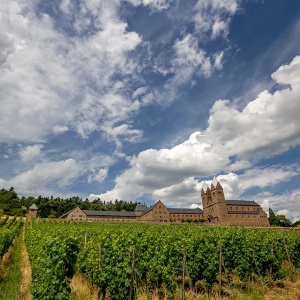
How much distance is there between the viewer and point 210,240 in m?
14.3

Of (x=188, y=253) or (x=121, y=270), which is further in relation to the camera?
(x=188, y=253)

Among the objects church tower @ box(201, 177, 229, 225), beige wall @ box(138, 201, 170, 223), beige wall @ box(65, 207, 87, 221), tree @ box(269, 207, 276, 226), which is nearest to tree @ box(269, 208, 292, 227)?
tree @ box(269, 207, 276, 226)

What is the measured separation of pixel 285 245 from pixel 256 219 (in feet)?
328

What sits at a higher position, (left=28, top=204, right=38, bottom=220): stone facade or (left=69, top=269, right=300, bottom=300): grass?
(left=28, top=204, right=38, bottom=220): stone facade

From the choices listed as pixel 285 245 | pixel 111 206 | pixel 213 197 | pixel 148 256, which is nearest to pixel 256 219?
pixel 213 197

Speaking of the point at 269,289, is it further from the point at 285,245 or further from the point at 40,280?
the point at 40,280

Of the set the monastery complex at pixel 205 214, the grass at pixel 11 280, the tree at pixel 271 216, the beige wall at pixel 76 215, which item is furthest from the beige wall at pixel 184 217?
the grass at pixel 11 280

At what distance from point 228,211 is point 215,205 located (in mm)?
6447

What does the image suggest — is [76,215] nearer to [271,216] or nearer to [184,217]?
[184,217]

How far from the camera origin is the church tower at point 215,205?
99938 mm

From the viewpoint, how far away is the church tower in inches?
3935

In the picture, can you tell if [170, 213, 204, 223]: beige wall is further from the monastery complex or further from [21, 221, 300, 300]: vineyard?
[21, 221, 300, 300]: vineyard

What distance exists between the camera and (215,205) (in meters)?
103

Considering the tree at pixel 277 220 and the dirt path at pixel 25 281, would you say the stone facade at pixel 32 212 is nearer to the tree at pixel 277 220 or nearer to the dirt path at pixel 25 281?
the dirt path at pixel 25 281
